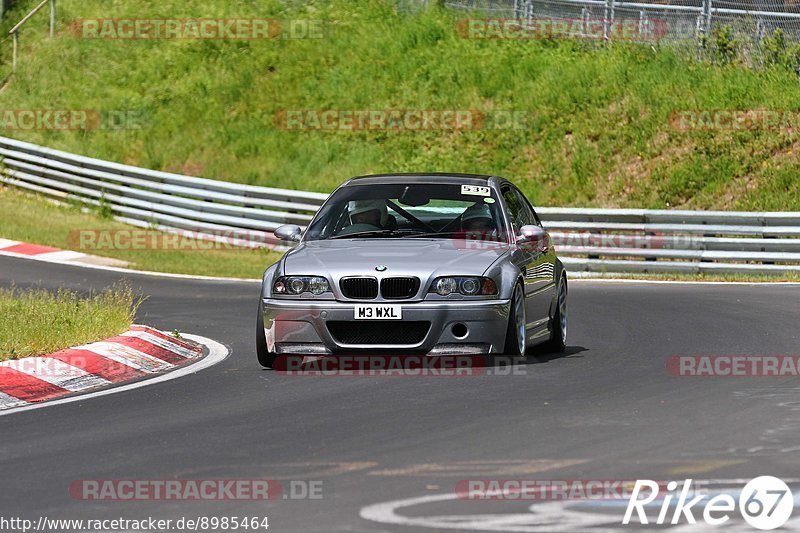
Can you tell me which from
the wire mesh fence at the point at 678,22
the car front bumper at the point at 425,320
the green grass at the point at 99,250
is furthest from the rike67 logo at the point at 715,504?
the wire mesh fence at the point at 678,22

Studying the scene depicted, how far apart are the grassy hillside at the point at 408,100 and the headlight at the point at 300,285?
1628 centimetres

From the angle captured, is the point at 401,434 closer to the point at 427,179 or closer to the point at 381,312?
the point at 381,312

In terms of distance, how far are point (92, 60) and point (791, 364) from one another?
92.1 ft

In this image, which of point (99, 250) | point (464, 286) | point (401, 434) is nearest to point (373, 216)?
point (464, 286)

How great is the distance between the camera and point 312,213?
25406mm

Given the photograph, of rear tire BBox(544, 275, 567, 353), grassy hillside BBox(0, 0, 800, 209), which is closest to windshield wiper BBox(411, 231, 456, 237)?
rear tire BBox(544, 275, 567, 353)

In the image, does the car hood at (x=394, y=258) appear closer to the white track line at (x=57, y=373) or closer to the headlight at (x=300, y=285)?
the headlight at (x=300, y=285)

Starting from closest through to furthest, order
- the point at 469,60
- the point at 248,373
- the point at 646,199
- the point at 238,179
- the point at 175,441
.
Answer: the point at 175,441 → the point at 248,373 → the point at 646,199 → the point at 238,179 → the point at 469,60

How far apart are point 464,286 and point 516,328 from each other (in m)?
0.54

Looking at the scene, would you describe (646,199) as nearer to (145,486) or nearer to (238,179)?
(238,179)

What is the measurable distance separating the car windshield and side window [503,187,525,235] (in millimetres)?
208

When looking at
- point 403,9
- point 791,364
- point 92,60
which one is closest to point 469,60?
point 403,9

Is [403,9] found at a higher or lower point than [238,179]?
higher

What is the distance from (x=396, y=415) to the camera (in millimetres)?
8680
